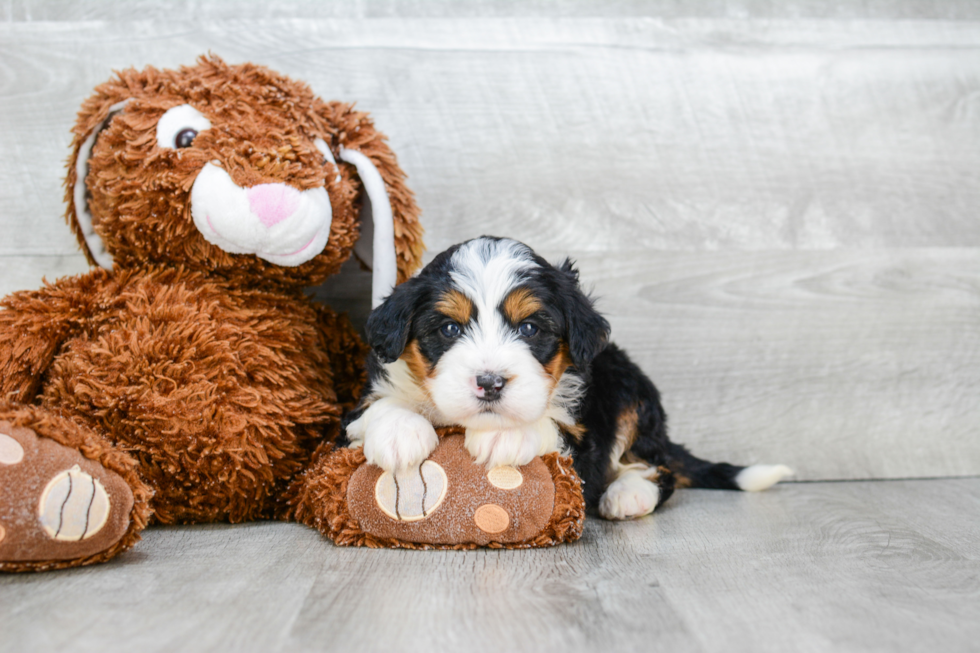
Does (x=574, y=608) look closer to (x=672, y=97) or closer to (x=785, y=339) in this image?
(x=785, y=339)

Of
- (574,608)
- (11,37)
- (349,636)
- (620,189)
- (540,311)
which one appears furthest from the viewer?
(620,189)

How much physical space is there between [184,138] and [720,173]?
1498 millimetres

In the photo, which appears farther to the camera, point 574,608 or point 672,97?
point 672,97

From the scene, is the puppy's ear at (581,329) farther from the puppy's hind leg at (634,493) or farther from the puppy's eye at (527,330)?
the puppy's hind leg at (634,493)

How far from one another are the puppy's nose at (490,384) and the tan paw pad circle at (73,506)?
2.19ft

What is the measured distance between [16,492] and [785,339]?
2011mm

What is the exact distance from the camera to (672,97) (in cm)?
239

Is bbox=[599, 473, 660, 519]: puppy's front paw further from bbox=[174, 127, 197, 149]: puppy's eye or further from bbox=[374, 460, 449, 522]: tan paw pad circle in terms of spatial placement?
bbox=[174, 127, 197, 149]: puppy's eye

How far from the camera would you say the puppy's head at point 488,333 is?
1467 mm

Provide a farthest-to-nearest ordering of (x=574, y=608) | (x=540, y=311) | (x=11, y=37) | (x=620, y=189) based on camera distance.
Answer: (x=620, y=189), (x=11, y=37), (x=540, y=311), (x=574, y=608)

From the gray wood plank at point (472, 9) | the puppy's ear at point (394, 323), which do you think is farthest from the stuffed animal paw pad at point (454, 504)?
the gray wood plank at point (472, 9)

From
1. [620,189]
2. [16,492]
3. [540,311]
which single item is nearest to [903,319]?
[620,189]

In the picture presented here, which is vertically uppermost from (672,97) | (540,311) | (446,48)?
(446,48)

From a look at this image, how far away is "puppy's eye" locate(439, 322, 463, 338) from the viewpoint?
157cm
